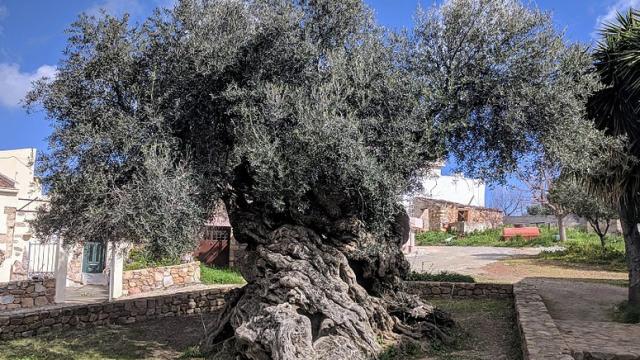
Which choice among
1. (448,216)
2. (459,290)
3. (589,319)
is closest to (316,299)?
(589,319)

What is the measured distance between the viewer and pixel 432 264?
2423 centimetres

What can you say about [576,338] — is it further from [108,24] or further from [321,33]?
[108,24]

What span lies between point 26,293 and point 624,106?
562 inches

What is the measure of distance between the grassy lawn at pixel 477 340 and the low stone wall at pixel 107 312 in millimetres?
6831

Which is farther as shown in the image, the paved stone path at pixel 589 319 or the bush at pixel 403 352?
the bush at pixel 403 352

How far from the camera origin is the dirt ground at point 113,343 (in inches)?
399

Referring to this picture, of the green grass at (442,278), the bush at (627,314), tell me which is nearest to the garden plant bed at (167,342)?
the bush at (627,314)

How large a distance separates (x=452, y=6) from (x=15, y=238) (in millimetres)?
13188

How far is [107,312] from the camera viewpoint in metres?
13.2

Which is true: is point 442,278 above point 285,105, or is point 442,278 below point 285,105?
below

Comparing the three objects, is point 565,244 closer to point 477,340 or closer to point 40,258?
point 477,340

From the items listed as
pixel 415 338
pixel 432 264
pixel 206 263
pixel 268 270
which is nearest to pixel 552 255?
pixel 432 264

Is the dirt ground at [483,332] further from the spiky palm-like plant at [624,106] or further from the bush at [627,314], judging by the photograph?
the spiky palm-like plant at [624,106]

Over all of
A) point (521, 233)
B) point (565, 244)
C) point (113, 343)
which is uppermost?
point (521, 233)
